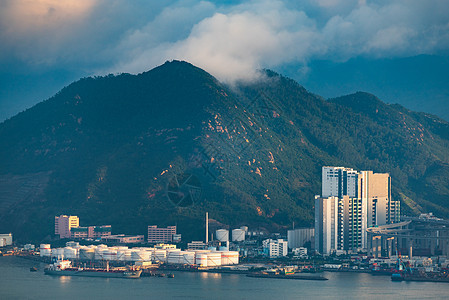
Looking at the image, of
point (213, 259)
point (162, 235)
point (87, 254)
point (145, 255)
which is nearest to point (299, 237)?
point (213, 259)

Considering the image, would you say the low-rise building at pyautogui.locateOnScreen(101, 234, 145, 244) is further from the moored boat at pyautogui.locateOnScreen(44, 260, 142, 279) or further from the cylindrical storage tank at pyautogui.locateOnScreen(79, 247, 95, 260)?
the moored boat at pyautogui.locateOnScreen(44, 260, 142, 279)

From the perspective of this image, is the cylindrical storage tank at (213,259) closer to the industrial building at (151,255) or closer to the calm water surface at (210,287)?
the industrial building at (151,255)

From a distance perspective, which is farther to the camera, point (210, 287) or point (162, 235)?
point (162, 235)

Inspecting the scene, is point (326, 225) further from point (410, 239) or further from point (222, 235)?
point (222, 235)

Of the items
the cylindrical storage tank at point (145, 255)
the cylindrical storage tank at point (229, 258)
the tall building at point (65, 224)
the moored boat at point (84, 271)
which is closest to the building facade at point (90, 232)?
the tall building at point (65, 224)

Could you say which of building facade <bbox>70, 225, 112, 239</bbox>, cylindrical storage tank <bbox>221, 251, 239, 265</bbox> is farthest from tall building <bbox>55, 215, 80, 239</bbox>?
cylindrical storage tank <bbox>221, 251, 239, 265</bbox>

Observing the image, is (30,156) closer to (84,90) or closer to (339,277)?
(84,90)
